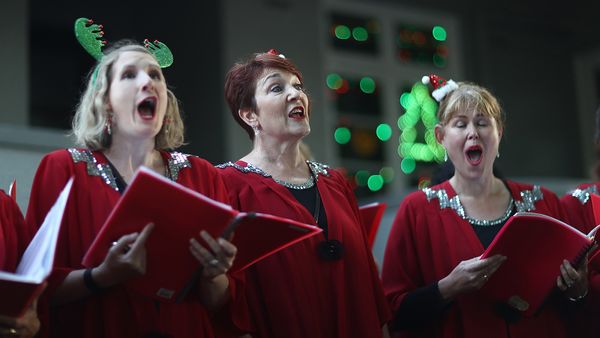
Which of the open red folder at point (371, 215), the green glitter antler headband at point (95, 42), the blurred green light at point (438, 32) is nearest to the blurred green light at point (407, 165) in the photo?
the blurred green light at point (438, 32)

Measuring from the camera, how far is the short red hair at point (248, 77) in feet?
10.1

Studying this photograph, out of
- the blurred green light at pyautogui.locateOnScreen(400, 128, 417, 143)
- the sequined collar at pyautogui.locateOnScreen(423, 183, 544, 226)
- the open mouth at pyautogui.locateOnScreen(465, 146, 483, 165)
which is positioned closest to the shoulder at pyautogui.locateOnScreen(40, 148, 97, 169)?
the sequined collar at pyautogui.locateOnScreen(423, 183, 544, 226)

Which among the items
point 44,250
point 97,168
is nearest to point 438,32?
point 97,168

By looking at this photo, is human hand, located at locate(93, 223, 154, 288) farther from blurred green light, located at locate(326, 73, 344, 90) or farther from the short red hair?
blurred green light, located at locate(326, 73, 344, 90)

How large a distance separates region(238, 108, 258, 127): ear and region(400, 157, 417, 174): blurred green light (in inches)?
201

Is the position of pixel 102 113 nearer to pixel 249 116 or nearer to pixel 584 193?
pixel 249 116

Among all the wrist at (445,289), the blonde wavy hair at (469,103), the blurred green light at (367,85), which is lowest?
the wrist at (445,289)

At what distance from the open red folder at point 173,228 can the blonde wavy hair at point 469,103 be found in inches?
43.6

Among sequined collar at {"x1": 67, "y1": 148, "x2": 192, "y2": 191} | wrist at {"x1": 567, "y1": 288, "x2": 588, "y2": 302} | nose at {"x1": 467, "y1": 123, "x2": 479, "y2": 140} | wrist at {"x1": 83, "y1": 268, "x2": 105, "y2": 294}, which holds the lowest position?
wrist at {"x1": 567, "y1": 288, "x2": 588, "y2": 302}

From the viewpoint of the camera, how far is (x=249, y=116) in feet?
10.2

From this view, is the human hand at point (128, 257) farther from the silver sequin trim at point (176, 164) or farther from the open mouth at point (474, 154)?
the open mouth at point (474, 154)

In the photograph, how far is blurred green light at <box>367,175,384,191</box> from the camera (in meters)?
7.98

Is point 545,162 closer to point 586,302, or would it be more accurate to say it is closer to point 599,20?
point 599,20

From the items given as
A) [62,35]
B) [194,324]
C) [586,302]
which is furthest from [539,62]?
[194,324]
